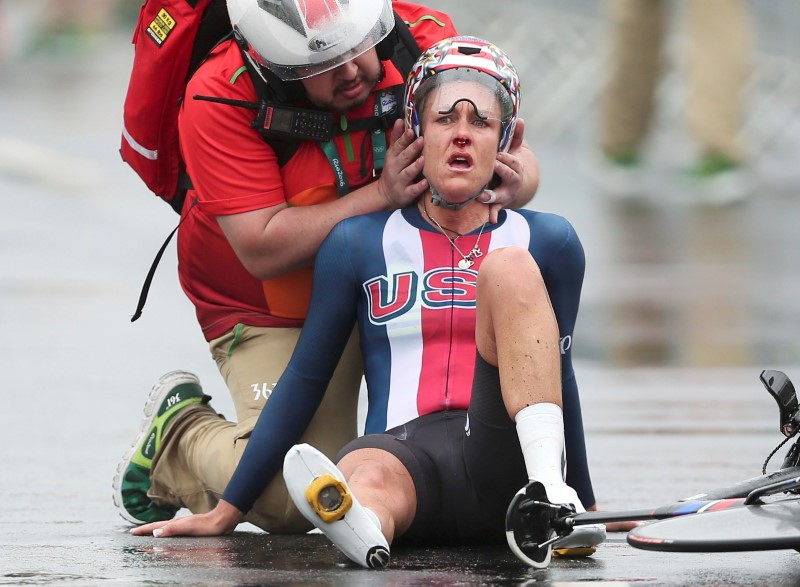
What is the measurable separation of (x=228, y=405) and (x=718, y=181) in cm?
908

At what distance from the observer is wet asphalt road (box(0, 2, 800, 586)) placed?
4.69 metres

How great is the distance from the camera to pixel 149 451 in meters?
6.09

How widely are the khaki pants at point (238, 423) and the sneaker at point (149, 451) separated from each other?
0.05 meters

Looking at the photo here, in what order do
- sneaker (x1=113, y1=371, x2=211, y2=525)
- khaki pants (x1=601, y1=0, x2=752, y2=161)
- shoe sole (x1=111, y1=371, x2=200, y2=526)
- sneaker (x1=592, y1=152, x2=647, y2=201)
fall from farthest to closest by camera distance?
sneaker (x1=592, y1=152, x2=647, y2=201), khaki pants (x1=601, y1=0, x2=752, y2=161), shoe sole (x1=111, y1=371, x2=200, y2=526), sneaker (x1=113, y1=371, x2=211, y2=525)

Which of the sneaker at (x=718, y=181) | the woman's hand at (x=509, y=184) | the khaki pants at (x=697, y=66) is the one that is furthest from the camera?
the sneaker at (x=718, y=181)

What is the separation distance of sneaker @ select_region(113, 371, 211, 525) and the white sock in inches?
69.4

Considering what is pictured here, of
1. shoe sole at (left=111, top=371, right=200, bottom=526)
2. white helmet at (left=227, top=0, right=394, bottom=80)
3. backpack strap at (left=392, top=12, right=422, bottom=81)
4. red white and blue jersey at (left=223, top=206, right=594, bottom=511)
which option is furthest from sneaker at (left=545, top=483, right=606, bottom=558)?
shoe sole at (left=111, top=371, right=200, bottom=526)

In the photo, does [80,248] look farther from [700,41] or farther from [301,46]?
[301,46]

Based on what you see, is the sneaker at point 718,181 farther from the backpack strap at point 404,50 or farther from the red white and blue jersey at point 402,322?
the red white and blue jersey at point 402,322

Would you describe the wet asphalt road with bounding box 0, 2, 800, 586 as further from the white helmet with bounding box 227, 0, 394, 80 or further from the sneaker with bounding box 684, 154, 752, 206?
the white helmet with bounding box 227, 0, 394, 80

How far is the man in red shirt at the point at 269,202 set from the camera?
5.43 metres

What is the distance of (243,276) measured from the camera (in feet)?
19.8

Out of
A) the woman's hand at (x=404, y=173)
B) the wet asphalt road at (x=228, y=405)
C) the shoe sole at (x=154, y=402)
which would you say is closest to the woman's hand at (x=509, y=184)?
the woman's hand at (x=404, y=173)

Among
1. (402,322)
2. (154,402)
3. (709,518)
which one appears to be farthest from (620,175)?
(709,518)
